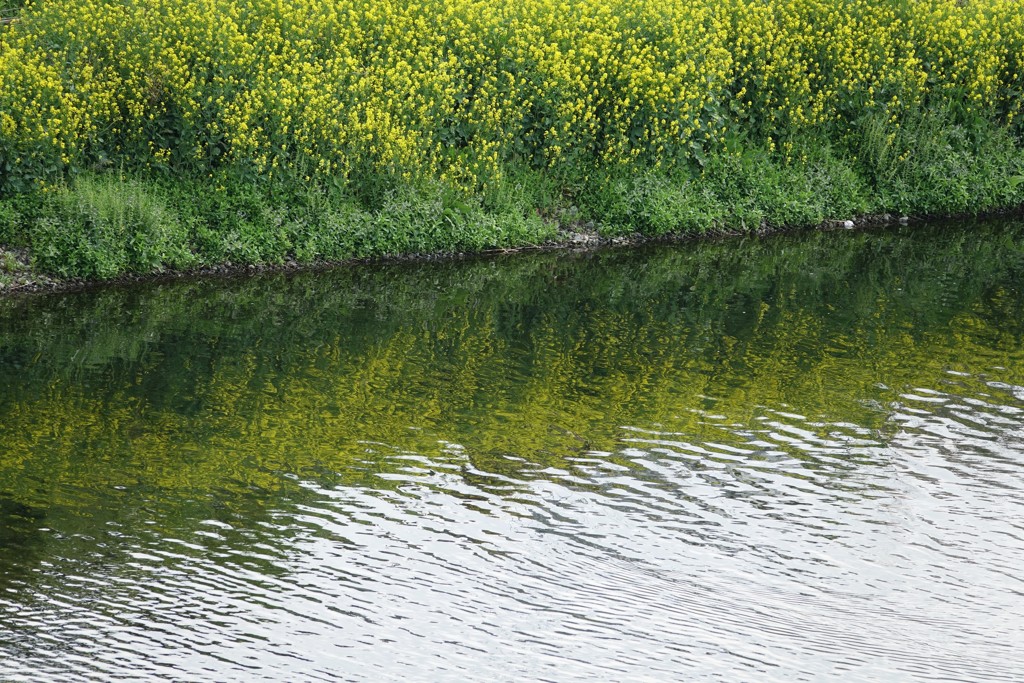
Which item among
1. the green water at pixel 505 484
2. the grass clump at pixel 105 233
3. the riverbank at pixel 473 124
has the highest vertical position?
the riverbank at pixel 473 124

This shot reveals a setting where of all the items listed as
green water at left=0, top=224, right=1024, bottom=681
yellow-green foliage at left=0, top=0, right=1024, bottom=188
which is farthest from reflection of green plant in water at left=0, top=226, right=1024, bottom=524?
yellow-green foliage at left=0, top=0, right=1024, bottom=188

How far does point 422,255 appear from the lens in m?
19.8

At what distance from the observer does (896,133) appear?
24.2 metres

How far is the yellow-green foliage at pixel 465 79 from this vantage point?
1881 centimetres

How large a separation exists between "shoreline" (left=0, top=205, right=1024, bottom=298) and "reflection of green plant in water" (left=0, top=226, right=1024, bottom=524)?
1.15ft

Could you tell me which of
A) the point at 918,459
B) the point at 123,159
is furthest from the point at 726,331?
the point at 123,159

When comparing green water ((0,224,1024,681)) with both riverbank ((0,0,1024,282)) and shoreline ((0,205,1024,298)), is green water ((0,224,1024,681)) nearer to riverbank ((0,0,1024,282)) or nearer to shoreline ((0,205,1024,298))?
shoreline ((0,205,1024,298))

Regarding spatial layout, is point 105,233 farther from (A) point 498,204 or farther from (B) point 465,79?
(B) point 465,79

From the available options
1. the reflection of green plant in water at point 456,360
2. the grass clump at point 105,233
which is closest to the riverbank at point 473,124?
the grass clump at point 105,233

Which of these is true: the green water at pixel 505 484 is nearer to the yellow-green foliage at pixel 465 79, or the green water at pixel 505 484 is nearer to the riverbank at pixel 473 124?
the riverbank at pixel 473 124

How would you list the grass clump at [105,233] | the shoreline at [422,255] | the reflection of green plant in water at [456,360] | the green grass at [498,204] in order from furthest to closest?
the green grass at [498,204] < the grass clump at [105,233] < the shoreline at [422,255] < the reflection of green plant in water at [456,360]

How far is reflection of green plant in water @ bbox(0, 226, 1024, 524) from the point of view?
38.2 ft

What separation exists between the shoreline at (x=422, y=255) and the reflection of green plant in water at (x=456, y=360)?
351 millimetres

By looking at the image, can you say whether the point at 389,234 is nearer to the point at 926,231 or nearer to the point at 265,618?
the point at 926,231
